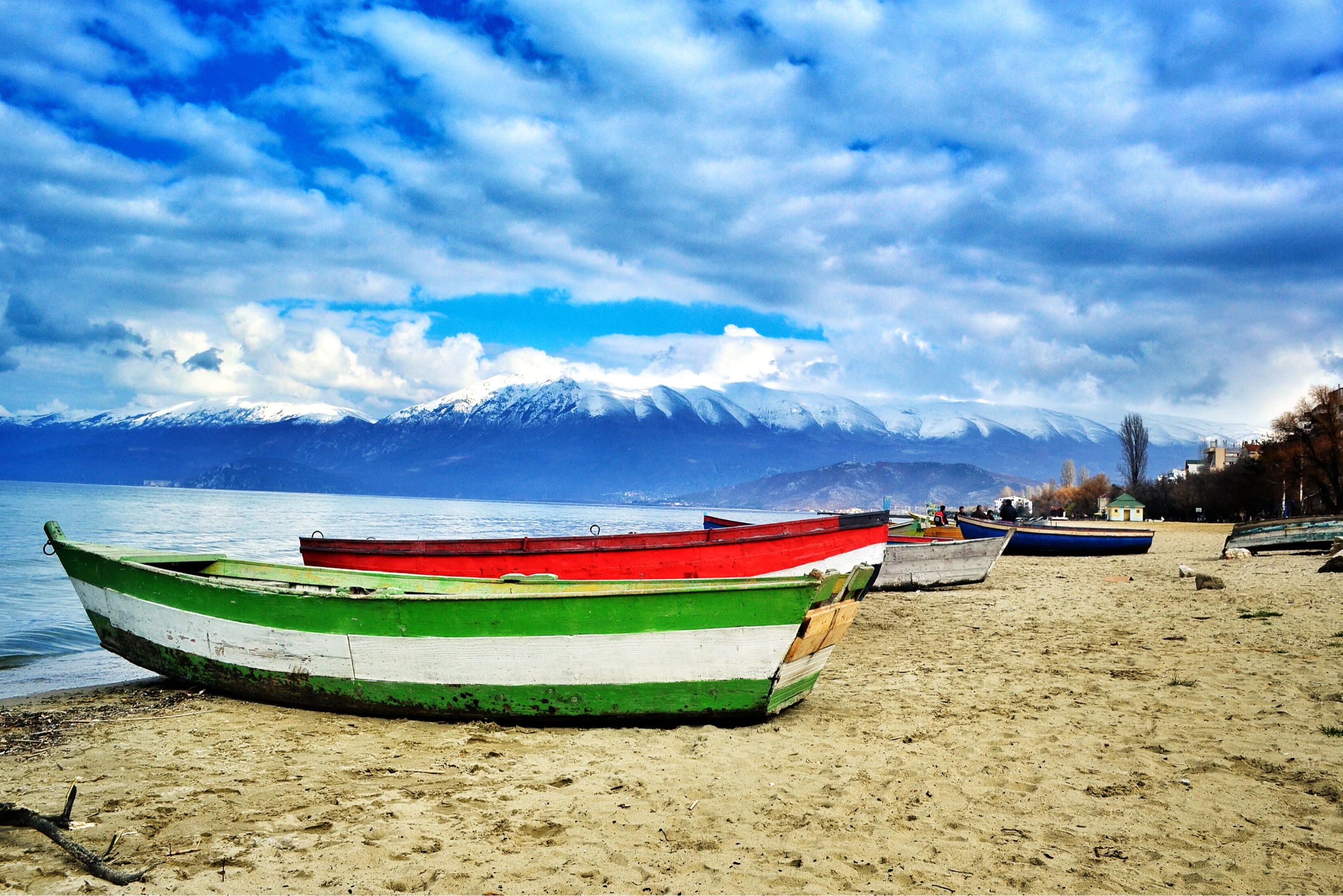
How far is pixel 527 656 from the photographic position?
268 inches

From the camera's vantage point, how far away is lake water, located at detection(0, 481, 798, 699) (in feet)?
41.2

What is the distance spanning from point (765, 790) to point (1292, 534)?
2718 cm

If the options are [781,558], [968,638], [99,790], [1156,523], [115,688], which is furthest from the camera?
[1156,523]

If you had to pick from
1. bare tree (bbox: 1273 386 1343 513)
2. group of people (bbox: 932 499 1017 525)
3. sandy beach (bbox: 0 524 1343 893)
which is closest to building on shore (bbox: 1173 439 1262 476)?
bare tree (bbox: 1273 386 1343 513)

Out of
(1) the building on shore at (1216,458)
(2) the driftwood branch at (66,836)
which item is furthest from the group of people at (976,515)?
(1) the building on shore at (1216,458)

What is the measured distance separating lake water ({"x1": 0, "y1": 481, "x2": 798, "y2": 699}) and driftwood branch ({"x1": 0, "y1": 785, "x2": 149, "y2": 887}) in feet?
23.7

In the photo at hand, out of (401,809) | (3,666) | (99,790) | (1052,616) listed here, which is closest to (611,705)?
(401,809)

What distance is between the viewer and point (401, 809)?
5.02 meters

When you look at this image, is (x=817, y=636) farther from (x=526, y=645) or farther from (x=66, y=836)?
(x=66, y=836)

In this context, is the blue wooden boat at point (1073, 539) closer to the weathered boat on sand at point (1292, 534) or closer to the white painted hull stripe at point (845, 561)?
the weathered boat on sand at point (1292, 534)

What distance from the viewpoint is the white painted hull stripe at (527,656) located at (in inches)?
260

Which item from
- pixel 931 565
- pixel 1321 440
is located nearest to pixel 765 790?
pixel 931 565

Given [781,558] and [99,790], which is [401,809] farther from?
[781,558]

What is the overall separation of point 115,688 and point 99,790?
507 centimetres
